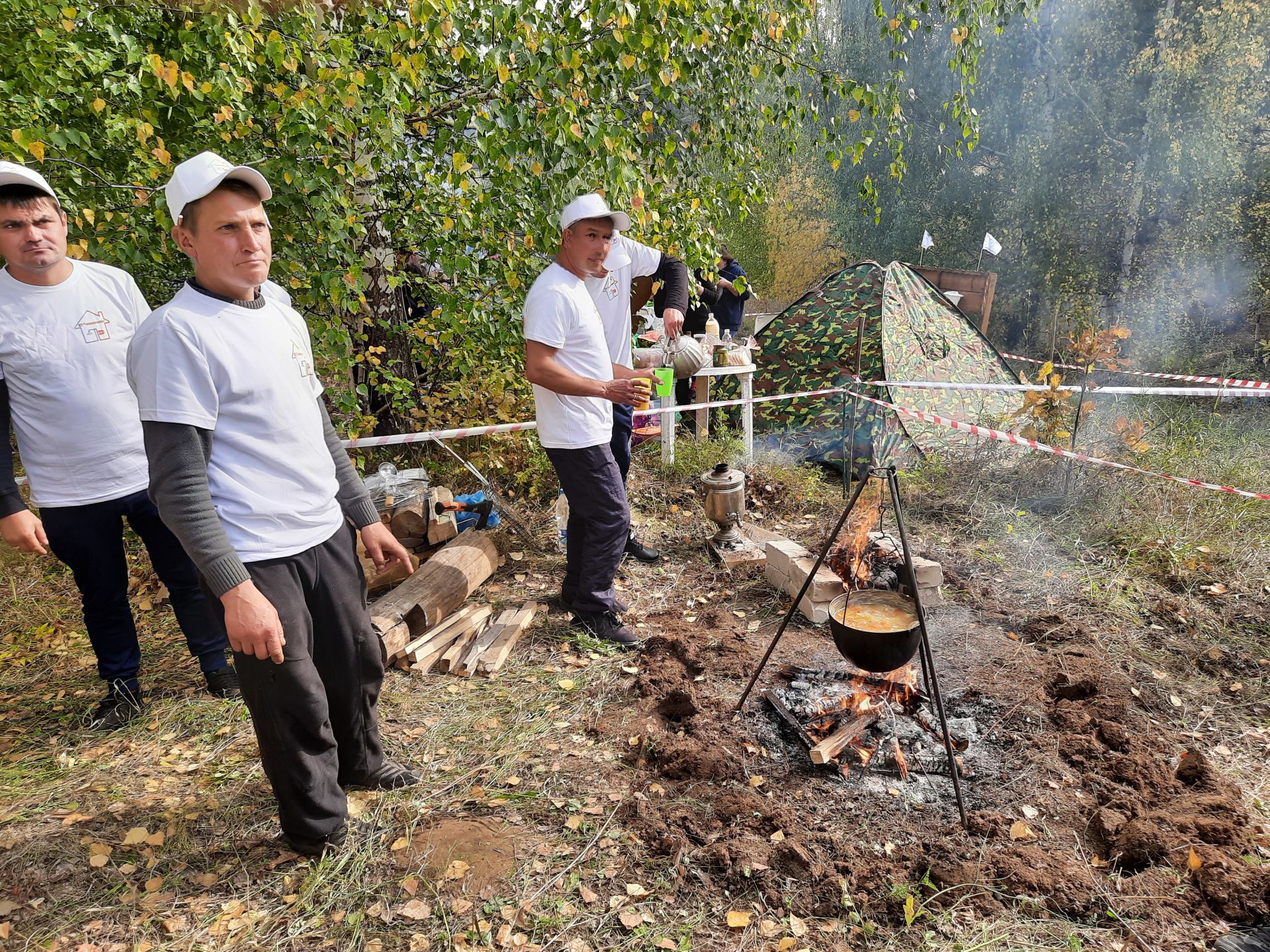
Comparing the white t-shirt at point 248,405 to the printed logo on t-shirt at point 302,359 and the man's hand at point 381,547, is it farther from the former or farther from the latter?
Result: the man's hand at point 381,547

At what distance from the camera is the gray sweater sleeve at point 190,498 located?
2.11m

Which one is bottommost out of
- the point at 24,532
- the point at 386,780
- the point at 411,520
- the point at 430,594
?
the point at 386,780

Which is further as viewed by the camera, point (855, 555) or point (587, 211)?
point (855, 555)

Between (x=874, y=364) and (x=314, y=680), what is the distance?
635 cm

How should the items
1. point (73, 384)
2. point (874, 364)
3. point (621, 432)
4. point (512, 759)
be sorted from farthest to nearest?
point (874, 364), point (621, 432), point (512, 759), point (73, 384)

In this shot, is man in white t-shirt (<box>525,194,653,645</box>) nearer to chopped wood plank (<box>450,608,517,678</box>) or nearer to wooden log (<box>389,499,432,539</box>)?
chopped wood plank (<box>450,608,517,678</box>)

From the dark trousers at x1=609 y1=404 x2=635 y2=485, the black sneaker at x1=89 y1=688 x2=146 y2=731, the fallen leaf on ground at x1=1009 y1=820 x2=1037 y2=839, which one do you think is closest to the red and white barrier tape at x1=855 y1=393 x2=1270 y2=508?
the dark trousers at x1=609 y1=404 x2=635 y2=485

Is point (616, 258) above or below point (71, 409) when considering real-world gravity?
above

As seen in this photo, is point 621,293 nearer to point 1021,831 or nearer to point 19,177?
point 19,177

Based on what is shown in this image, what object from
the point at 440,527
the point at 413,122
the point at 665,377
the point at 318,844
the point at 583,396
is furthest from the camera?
the point at 665,377

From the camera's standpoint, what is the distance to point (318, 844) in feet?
8.86

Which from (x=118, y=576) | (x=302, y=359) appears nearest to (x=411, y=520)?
(x=118, y=576)

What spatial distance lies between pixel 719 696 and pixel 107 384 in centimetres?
333

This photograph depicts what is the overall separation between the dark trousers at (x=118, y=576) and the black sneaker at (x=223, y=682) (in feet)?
0.10
